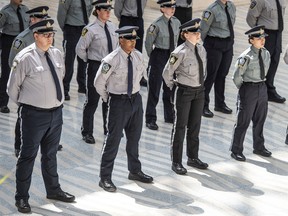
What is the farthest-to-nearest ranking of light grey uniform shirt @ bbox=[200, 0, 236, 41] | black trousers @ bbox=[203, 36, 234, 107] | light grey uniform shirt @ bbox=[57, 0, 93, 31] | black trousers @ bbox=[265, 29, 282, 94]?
black trousers @ bbox=[265, 29, 282, 94] → light grey uniform shirt @ bbox=[57, 0, 93, 31] → black trousers @ bbox=[203, 36, 234, 107] → light grey uniform shirt @ bbox=[200, 0, 236, 41]

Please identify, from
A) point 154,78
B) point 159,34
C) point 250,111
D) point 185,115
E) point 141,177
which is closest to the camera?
point 141,177

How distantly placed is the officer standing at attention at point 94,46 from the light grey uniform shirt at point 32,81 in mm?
2053

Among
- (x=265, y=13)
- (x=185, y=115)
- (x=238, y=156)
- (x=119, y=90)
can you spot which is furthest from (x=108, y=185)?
(x=265, y=13)

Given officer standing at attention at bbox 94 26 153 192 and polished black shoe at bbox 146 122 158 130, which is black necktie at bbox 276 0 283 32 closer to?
polished black shoe at bbox 146 122 158 130

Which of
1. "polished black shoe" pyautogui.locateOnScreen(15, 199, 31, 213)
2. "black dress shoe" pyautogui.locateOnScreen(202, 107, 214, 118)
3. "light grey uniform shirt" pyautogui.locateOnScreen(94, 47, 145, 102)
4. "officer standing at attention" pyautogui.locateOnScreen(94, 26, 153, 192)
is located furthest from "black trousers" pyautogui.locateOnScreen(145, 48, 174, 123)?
"polished black shoe" pyautogui.locateOnScreen(15, 199, 31, 213)

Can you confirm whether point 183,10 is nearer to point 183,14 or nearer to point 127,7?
point 183,14

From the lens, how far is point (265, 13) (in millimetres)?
12578

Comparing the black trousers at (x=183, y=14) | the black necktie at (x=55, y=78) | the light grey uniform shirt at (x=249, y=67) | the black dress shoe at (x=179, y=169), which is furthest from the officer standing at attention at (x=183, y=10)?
the black necktie at (x=55, y=78)

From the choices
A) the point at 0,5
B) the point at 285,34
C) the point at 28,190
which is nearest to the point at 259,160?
the point at 28,190

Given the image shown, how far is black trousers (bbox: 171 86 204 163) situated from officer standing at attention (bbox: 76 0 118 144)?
4.03ft

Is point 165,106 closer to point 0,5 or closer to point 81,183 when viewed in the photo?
point 81,183

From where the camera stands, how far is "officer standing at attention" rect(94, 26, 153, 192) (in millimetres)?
9211

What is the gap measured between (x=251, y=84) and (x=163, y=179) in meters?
1.53

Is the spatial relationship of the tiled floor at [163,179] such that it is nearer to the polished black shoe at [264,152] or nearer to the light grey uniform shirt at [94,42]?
the polished black shoe at [264,152]
